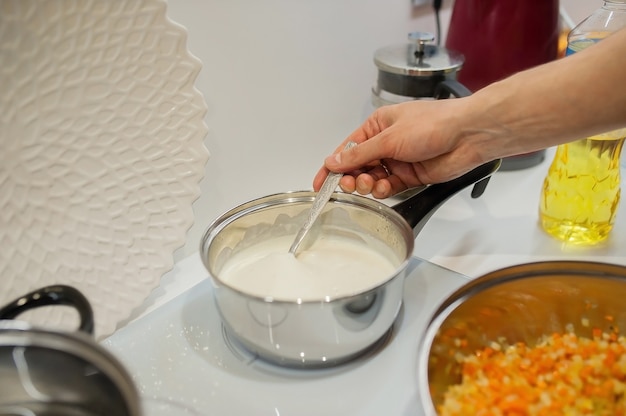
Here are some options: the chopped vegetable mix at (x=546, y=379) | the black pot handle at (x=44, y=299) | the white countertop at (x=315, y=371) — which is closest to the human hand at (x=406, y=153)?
the white countertop at (x=315, y=371)

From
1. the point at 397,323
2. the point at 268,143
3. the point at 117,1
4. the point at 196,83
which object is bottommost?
the point at 397,323

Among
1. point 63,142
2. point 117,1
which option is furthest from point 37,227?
point 117,1

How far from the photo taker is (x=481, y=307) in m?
0.52

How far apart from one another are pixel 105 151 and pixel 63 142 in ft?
0.14

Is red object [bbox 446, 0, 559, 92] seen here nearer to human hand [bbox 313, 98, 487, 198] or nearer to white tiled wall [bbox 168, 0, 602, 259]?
white tiled wall [bbox 168, 0, 602, 259]

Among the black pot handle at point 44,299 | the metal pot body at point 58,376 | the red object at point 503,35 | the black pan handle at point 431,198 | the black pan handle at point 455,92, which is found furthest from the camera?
the red object at point 503,35

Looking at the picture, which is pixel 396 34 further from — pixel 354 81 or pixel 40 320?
pixel 40 320

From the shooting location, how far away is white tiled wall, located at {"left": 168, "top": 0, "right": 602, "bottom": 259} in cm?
67

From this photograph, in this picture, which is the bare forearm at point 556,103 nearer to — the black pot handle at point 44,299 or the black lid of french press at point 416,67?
the black lid of french press at point 416,67

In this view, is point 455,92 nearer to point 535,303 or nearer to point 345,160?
point 345,160

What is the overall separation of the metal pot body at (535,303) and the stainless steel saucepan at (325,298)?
0.07 metres

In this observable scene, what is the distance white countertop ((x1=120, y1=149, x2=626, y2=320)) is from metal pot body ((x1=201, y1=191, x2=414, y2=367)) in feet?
0.35

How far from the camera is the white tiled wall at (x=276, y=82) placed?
67 centimetres

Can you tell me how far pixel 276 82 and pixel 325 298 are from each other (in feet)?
1.24
